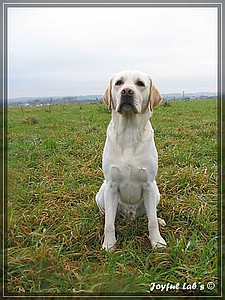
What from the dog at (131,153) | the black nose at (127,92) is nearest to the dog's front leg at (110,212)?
the dog at (131,153)

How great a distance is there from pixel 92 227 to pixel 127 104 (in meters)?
1.14

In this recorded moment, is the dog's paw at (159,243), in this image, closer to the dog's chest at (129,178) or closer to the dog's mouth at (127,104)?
the dog's chest at (129,178)

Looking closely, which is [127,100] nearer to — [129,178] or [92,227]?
[129,178]

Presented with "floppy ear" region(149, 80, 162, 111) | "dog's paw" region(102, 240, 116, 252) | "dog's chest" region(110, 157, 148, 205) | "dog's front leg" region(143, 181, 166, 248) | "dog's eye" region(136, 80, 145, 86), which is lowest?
"dog's paw" region(102, 240, 116, 252)

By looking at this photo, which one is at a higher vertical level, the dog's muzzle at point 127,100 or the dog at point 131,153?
the dog's muzzle at point 127,100

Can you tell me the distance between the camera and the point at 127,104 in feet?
8.91

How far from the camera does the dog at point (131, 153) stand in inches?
110

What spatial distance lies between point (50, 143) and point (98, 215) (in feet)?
8.81

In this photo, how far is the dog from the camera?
280cm

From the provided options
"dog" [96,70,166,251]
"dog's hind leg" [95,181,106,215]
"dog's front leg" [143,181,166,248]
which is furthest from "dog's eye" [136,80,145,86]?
"dog's hind leg" [95,181,106,215]

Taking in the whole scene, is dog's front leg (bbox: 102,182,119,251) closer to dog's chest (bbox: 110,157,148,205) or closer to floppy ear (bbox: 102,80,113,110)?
dog's chest (bbox: 110,157,148,205)

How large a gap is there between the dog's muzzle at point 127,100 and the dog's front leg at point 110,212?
62 centimetres

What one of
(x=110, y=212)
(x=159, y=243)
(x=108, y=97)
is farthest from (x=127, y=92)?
(x=159, y=243)

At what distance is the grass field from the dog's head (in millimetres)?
1047
